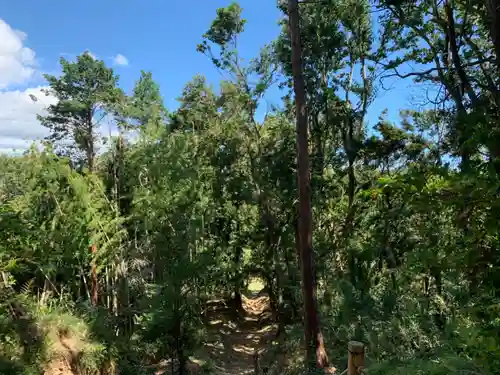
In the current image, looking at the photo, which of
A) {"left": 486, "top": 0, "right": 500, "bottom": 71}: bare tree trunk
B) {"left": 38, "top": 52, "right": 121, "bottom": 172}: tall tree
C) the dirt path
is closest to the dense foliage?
{"left": 486, "top": 0, "right": 500, "bottom": 71}: bare tree trunk

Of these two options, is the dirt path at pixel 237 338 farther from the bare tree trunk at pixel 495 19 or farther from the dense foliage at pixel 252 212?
the bare tree trunk at pixel 495 19

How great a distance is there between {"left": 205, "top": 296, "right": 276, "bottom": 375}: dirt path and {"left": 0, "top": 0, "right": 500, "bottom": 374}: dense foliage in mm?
1519

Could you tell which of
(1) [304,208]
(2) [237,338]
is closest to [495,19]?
(1) [304,208]

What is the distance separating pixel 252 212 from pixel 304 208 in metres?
8.07

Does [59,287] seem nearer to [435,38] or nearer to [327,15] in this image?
[327,15]

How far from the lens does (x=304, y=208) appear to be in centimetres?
720

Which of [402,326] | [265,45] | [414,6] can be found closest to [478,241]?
[402,326]

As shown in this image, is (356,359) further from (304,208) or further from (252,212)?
(252,212)

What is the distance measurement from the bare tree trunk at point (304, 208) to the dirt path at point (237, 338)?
4.89 meters

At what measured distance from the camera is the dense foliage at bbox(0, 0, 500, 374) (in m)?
Result: 6.63

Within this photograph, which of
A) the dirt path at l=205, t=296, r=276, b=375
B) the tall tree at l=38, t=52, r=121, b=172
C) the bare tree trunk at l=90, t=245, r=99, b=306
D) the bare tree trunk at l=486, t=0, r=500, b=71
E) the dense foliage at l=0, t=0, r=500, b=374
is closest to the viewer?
the bare tree trunk at l=486, t=0, r=500, b=71

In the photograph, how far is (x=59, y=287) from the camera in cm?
941

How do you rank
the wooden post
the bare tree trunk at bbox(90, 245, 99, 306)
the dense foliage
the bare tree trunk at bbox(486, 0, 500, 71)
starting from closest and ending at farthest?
the wooden post, the bare tree trunk at bbox(486, 0, 500, 71), the dense foliage, the bare tree trunk at bbox(90, 245, 99, 306)

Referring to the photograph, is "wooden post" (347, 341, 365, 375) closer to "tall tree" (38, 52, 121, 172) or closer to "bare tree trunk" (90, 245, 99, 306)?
"bare tree trunk" (90, 245, 99, 306)
